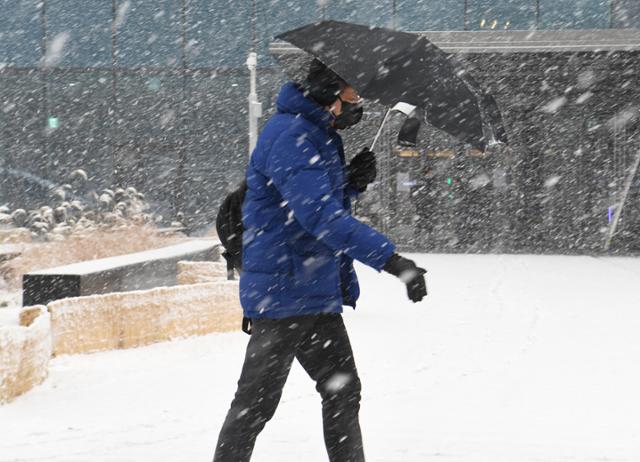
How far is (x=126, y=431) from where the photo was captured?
5.67 meters

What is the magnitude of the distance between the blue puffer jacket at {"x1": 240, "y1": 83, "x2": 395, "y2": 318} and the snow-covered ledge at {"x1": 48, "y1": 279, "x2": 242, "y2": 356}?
15.5 ft

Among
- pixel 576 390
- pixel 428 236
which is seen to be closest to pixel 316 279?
pixel 576 390

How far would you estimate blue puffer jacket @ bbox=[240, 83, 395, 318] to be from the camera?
3.24 meters

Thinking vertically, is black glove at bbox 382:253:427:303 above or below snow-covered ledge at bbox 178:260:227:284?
above

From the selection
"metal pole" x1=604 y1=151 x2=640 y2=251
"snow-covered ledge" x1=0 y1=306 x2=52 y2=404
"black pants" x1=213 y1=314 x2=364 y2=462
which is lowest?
"metal pole" x1=604 y1=151 x2=640 y2=251

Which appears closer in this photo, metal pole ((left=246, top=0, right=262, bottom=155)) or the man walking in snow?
Result: the man walking in snow

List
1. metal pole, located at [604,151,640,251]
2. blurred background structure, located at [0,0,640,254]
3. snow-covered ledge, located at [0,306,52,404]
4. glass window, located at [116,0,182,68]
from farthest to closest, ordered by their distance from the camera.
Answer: glass window, located at [116,0,182,68]
blurred background structure, located at [0,0,640,254]
metal pole, located at [604,151,640,251]
snow-covered ledge, located at [0,306,52,404]

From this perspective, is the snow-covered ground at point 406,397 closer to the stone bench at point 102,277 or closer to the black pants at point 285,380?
the stone bench at point 102,277

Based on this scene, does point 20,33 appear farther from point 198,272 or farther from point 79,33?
point 198,272

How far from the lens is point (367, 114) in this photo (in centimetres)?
2484

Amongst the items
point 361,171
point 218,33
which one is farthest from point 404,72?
point 218,33

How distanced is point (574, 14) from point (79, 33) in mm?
13048

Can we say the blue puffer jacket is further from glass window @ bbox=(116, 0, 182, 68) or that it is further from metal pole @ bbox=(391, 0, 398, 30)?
glass window @ bbox=(116, 0, 182, 68)

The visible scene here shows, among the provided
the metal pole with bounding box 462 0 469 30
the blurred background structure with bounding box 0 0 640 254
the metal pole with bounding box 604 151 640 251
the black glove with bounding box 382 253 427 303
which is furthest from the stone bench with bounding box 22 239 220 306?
the metal pole with bounding box 462 0 469 30
